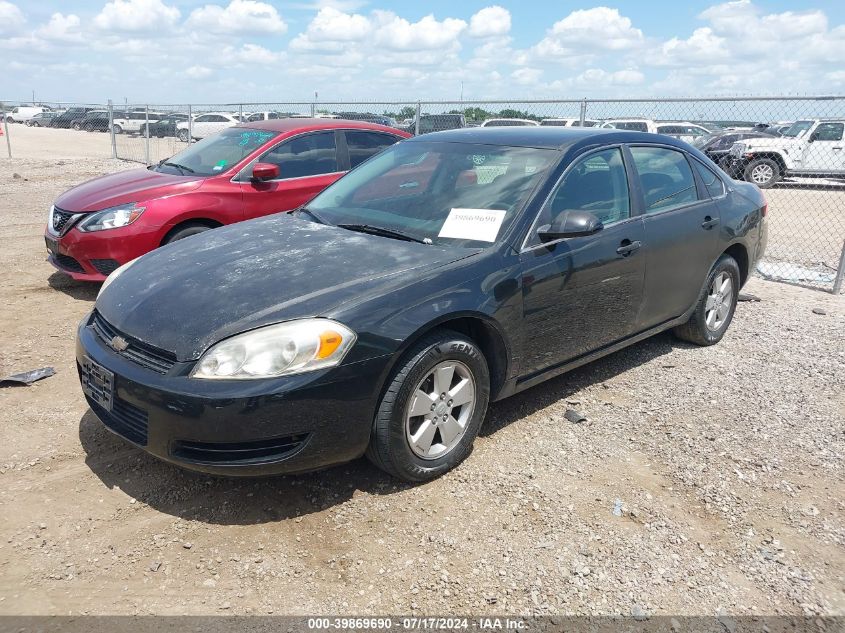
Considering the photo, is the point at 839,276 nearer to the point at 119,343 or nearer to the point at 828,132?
the point at 119,343

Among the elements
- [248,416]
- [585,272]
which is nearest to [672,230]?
[585,272]

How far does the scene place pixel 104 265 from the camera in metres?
5.91

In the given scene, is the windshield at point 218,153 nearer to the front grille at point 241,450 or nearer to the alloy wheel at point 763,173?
Answer: the front grille at point 241,450

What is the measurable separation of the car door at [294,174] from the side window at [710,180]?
11.0 ft

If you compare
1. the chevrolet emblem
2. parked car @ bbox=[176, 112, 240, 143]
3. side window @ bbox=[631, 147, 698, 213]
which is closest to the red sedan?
the chevrolet emblem

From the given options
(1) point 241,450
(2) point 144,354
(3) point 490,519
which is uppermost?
(2) point 144,354

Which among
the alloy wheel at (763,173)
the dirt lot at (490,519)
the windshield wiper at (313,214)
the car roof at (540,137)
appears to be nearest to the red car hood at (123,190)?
the dirt lot at (490,519)

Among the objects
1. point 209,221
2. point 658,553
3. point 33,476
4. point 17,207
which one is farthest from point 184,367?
point 17,207

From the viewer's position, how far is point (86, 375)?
3.25 meters

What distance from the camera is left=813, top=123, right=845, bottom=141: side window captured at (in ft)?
52.9

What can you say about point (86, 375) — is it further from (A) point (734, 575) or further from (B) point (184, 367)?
(A) point (734, 575)

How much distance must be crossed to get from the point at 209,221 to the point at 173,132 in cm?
1944

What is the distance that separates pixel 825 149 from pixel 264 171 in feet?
50.7

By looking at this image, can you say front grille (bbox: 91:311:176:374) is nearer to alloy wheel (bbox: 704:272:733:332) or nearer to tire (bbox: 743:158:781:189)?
alloy wheel (bbox: 704:272:733:332)
